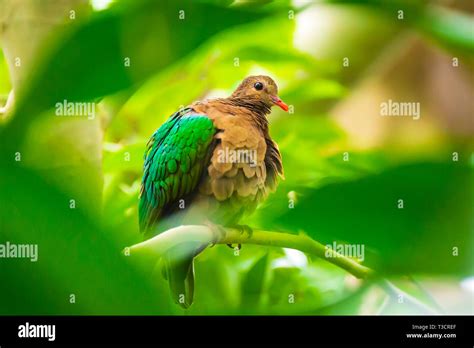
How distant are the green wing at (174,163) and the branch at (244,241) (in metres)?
0.13

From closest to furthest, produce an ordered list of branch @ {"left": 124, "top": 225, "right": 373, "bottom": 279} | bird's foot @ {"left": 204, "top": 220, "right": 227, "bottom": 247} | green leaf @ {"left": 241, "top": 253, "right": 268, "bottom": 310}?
branch @ {"left": 124, "top": 225, "right": 373, "bottom": 279} → bird's foot @ {"left": 204, "top": 220, "right": 227, "bottom": 247} → green leaf @ {"left": 241, "top": 253, "right": 268, "bottom": 310}

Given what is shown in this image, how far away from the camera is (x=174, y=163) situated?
3.47 meters

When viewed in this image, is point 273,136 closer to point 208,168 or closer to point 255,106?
point 255,106

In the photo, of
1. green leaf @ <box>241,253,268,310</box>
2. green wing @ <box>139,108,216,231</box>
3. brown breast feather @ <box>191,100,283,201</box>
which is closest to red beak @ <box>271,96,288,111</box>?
brown breast feather @ <box>191,100,283,201</box>

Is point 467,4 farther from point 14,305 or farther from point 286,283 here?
point 14,305

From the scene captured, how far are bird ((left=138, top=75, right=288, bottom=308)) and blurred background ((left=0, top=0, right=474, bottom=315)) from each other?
10cm

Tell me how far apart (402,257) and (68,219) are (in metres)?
1.49

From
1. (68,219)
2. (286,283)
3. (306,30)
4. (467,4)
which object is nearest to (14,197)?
(68,219)

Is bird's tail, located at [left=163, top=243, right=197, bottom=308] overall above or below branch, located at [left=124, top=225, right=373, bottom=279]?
below

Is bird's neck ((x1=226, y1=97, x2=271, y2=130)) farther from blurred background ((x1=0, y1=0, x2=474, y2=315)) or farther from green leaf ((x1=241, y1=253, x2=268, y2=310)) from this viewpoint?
green leaf ((x1=241, y1=253, x2=268, y2=310))

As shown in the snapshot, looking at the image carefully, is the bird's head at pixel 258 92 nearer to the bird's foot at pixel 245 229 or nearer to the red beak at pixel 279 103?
the red beak at pixel 279 103

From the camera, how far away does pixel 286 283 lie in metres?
3.69

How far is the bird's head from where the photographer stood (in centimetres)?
363

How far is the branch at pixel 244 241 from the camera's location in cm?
341
